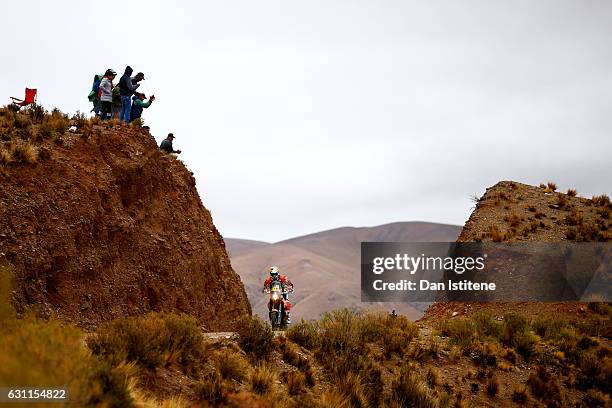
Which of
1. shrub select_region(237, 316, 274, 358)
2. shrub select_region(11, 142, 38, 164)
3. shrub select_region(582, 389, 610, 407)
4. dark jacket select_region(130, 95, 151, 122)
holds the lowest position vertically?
shrub select_region(582, 389, 610, 407)

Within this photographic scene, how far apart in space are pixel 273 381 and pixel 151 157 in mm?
10256

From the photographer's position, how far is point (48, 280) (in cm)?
1212

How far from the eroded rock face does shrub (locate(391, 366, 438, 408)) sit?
4199 millimetres

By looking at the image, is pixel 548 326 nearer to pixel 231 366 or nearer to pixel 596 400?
pixel 596 400

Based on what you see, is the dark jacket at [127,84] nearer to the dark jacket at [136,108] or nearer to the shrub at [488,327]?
the dark jacket at [136,108]

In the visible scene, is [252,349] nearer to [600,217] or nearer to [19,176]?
[19,176]

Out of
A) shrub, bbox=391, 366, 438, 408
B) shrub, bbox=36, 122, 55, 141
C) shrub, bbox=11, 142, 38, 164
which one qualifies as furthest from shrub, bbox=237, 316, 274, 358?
shrub, bbox=36, 122, 55, 141

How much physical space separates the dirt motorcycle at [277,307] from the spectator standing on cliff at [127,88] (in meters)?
8.08

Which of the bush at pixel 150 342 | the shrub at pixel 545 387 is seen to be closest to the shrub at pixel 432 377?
the shrub at pixel 545 387

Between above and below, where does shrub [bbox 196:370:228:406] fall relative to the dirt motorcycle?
below

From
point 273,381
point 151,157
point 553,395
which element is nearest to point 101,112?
point 151,157

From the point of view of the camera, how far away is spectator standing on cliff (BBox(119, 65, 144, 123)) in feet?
54.9

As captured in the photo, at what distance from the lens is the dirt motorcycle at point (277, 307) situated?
15367mm

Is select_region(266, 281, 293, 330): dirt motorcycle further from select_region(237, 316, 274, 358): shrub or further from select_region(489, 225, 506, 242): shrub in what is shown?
select_region(489, 225, 506, 242): shrub
